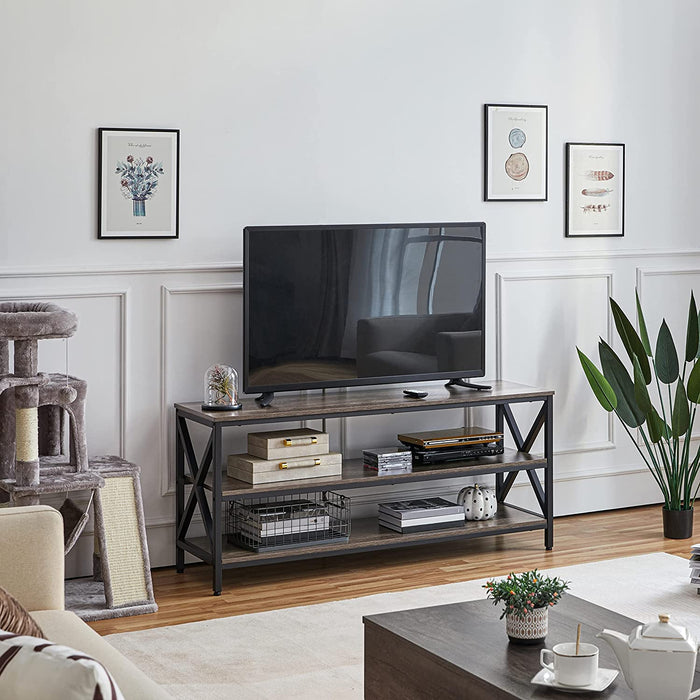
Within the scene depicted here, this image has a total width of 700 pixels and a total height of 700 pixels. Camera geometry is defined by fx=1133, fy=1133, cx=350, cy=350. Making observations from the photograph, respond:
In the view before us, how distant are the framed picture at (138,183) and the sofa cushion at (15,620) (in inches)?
103

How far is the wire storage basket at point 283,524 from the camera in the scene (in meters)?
4.41

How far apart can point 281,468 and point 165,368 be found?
2.10ft

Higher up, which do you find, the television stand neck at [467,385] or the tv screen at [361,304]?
the tv screen at [361,304]

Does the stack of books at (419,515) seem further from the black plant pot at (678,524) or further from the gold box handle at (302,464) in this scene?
the black plant pot at (678,524)

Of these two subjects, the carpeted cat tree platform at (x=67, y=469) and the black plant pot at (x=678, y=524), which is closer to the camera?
the carpeted cat tree platform at (x=67, y=469)

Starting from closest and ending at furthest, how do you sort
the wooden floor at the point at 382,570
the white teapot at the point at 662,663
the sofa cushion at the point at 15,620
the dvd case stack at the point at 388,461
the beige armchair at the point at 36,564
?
1. the sofa cushion at the point at 15,620
2. the white teapot at the point at 662,663
3. the beige armchair at the point at 36,564
4. the wooden floor at the point at 382,570
5. the dvd case stack at the point at 388,461

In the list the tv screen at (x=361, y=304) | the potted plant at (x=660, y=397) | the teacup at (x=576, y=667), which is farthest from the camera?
the potted plant at (x=660, y=397)

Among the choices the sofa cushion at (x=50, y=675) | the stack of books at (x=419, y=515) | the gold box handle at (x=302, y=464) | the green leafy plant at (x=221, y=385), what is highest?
the green leafy plant at (x=221, y=385)

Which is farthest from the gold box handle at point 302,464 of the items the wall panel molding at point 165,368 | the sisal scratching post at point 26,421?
the sisal scratching post at point 26,421

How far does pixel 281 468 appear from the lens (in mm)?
4395

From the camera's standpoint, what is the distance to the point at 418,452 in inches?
188

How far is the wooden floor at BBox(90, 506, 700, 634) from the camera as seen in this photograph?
13.6 ft

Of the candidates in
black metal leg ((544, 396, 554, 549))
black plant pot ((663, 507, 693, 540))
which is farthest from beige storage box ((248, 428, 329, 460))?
black plant pot ((663, 507, 693, 540))

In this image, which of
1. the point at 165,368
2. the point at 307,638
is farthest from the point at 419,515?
the point at 165,368
